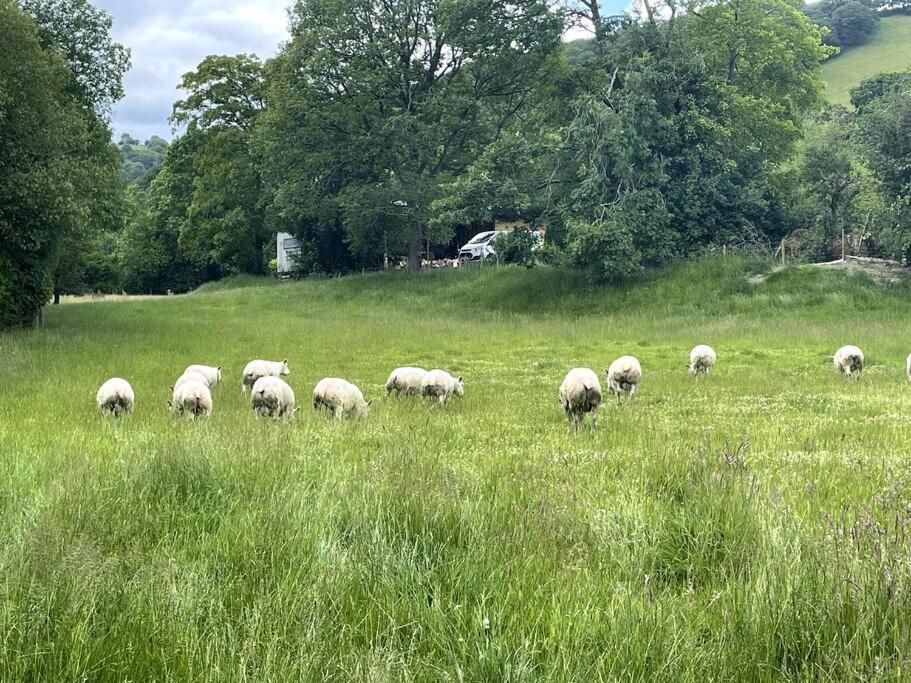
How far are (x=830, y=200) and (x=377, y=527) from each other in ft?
147

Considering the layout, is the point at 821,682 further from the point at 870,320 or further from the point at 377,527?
the point at 870,320

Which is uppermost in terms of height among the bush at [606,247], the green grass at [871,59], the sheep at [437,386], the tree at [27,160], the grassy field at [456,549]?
the green grass at [871,59]

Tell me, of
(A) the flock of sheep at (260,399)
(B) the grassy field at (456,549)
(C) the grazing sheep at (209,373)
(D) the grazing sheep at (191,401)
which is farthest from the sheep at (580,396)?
(C) the grazing sheep at (209,373)

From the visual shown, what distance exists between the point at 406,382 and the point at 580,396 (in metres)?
4.46

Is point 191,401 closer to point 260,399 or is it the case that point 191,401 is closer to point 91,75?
point 260,399

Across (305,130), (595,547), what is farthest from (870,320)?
(305,130)

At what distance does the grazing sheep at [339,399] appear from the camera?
11.3m

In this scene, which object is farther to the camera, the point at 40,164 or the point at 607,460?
the point at 40,164

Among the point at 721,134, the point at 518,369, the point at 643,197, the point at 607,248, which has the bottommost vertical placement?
the point at 518,369

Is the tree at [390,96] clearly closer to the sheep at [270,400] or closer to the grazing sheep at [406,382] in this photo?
the grazing sheep at [406,382]

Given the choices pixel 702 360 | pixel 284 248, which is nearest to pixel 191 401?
pixel 702 360

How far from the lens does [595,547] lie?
4.37 m

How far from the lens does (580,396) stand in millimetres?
10562

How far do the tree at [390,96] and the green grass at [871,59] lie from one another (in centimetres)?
7454
